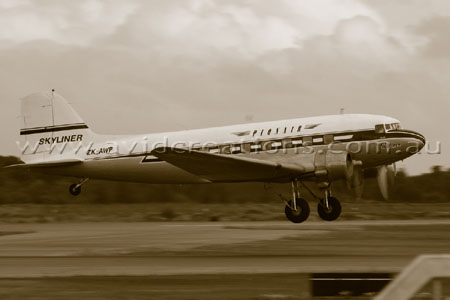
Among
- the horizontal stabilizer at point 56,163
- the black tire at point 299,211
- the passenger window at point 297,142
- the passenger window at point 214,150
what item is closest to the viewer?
the black tire at point 299,211

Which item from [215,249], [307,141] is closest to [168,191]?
[307,141]

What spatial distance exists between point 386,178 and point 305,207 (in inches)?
173

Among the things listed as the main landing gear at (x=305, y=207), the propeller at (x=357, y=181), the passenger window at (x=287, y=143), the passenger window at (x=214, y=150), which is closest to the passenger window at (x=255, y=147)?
the passenger window at (x=287, y=143)

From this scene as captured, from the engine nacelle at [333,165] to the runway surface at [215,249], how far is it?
220 cm

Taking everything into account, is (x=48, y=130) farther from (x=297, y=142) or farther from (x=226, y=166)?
(x=297, y=142)

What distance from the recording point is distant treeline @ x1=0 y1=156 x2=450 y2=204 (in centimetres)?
3322

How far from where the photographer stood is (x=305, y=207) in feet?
95.9

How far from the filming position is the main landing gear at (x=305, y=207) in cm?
2928

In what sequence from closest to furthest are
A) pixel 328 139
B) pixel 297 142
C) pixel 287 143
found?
1. pixel 328 139
2. pixel 297 142
3. pixel 287 143

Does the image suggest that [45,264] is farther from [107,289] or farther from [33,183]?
[33,183]

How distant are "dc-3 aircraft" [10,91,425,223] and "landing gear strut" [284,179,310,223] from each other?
0.04m

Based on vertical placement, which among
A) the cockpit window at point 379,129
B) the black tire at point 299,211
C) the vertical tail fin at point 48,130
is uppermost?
the vertical tail fin at point 48,130

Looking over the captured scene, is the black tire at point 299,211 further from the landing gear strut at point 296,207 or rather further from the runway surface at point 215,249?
the runway surface at point 215,249

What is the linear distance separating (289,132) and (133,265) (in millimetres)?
13829
